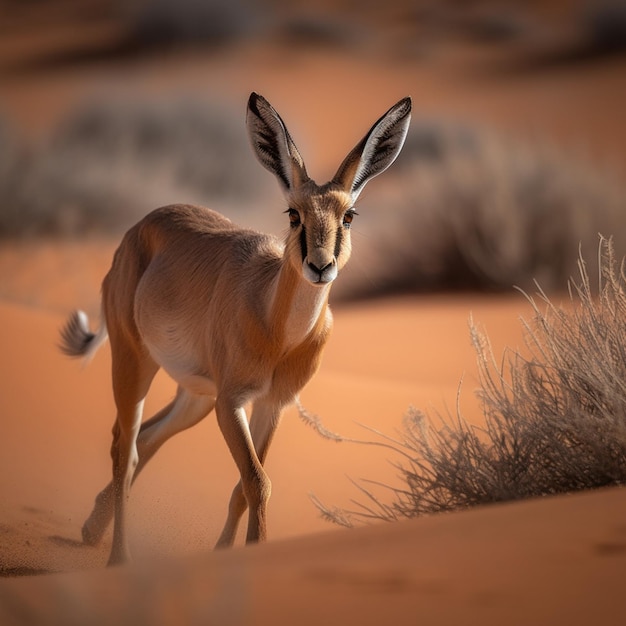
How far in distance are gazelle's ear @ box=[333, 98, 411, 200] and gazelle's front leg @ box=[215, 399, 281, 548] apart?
1.37 metres

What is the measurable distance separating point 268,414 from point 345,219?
4.25 feet

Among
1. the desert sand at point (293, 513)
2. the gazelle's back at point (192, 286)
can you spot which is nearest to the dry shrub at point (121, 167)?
the desert sand at point (293, 513)

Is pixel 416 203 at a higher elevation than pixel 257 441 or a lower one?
higher

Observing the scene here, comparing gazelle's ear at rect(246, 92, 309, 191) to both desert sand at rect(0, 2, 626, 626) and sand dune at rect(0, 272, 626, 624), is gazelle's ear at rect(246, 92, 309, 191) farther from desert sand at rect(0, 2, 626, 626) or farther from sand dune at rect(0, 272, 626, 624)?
sand dune at rect(0, 272, 626, 624)

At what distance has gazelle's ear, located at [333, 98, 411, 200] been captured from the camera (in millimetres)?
5883

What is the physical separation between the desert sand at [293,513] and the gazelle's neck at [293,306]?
3.15 ft

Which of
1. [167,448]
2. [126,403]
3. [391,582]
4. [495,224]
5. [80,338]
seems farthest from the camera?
[495,224]

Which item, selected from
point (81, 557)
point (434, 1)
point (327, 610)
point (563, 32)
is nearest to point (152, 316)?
point (81, 557)

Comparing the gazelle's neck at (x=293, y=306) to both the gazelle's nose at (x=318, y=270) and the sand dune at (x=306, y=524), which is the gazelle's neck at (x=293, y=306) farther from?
the sand dune at (x=306, y=524)

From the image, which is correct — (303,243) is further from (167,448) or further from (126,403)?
Result: (167,448)

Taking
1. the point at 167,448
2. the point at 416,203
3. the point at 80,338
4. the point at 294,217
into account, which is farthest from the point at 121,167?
the point at 294,217

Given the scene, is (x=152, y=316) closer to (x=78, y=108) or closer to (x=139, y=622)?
(x=139, y=622)

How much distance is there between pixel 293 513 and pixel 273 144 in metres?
2.79

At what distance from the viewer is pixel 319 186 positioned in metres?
5.80
